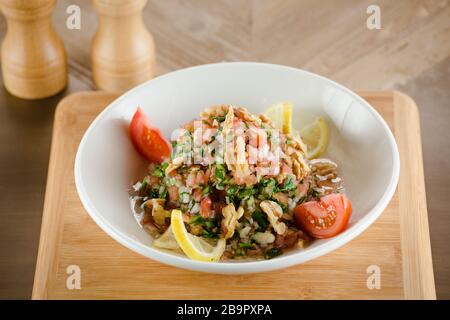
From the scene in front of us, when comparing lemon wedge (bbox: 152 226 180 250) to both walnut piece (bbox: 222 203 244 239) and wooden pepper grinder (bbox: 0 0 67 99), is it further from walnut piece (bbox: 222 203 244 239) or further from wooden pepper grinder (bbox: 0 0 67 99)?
wooden pepper grinder (bbox: 0 0 67 99)

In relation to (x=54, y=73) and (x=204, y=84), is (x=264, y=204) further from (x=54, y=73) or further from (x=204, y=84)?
(x=54, y=73)

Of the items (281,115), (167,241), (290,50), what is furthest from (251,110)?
(290,50)

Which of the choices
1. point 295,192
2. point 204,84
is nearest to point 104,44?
point 204,84

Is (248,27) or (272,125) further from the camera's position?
(248,27)

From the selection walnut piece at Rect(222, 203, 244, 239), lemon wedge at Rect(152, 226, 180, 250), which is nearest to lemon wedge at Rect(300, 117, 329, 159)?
walnut piece at Rect(222, 203, 244, 239)

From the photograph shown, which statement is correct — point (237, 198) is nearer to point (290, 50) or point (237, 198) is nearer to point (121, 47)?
point (121, 47)
